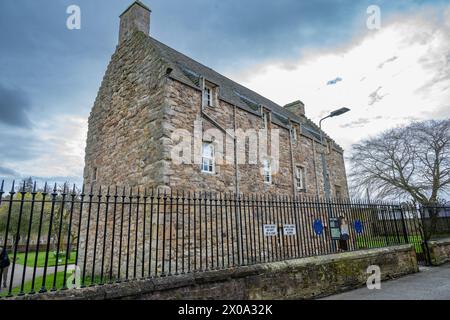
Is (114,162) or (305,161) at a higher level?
(305,161)

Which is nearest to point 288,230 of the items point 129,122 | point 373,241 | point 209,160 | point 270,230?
point 270,230

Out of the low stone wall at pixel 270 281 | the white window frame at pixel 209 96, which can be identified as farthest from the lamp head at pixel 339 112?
the white window frame at pixel 209 96

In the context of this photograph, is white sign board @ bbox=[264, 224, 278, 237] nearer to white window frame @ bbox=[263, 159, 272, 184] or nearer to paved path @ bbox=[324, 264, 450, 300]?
paved path @ bbox=[324, 264, 450, 300]

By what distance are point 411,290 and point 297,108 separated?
2148cm

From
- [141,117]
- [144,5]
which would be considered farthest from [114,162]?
[144,5]

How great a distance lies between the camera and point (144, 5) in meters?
14.0

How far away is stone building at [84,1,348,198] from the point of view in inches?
409

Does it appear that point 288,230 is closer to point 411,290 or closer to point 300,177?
point 411,290

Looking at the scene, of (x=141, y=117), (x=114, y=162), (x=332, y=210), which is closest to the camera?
(x=332, y=210)

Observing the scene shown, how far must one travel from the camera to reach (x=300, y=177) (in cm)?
1797

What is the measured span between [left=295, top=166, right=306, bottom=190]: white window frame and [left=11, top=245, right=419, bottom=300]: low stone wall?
8508mm
